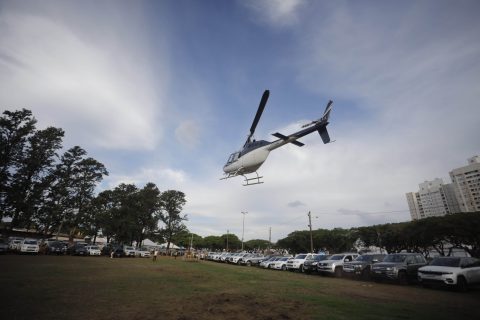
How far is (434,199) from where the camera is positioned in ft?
284

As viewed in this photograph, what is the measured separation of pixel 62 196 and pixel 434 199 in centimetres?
10146

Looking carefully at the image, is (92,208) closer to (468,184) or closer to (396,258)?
(396,258)

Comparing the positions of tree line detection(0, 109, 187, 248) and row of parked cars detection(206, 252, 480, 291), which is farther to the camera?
tree line detection(0, 109, 187, 248)

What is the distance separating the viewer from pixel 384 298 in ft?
33.4

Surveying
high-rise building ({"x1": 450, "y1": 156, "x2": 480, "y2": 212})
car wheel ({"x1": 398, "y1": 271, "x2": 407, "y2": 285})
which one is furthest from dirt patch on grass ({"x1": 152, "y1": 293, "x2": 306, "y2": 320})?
high-rise building ({"x1": 450, "y1": 156, "x2": 480, "y2": 212})

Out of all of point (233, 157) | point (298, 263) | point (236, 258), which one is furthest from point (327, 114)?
Answer: point (236, 258)

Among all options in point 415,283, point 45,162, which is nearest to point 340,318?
point 415,283

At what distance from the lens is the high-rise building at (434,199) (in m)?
80.5

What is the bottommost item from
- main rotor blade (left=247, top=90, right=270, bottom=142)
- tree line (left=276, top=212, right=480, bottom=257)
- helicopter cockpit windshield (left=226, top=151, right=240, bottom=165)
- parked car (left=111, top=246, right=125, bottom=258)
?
parked car (left=111, top=246, right=125, bottom=258)

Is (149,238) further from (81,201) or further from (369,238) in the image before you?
(369,238)

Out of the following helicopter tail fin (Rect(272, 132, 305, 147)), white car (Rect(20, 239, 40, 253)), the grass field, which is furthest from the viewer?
white car (Rect(20, 239, 40, 253))

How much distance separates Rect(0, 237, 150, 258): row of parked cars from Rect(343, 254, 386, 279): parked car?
2966 cm

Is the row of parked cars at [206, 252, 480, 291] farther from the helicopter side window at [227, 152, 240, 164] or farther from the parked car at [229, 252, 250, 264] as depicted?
the parked car at [229, 252, 250, 264]

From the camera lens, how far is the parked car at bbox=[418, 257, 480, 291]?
1286 cm
